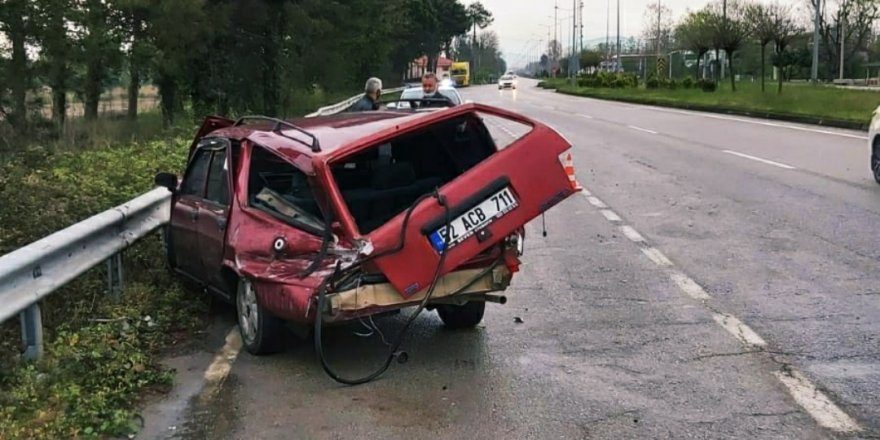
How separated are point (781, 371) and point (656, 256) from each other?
11.7 ft

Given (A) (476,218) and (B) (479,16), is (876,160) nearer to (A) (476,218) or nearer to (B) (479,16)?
(A) (476,218)

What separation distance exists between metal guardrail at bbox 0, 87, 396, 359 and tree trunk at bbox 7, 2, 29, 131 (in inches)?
809

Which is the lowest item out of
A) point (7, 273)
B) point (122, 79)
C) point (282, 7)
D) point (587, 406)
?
point (587, 406)

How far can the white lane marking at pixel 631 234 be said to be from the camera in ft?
33.0

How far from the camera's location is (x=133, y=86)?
35094 millimetres

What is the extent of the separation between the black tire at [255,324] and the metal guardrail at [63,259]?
3.70 feet

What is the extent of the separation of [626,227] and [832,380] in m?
5.54

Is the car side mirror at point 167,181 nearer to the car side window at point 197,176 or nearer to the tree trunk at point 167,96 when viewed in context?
the car side window at point 197,176

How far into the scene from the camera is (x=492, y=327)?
686 cm

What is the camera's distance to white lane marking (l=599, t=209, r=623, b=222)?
451 inches

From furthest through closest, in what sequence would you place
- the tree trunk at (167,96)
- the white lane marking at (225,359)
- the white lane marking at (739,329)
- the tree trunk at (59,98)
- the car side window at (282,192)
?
the tree trunk at (167,96) < the tree trunk at (59,98) < the white lane marking at (739,329) < the car side window at (282,192) < the white lane marking at (225,359)

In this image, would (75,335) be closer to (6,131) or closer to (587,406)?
(587,406)

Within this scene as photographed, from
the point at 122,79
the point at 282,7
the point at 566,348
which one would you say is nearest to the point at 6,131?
the point at 122,79

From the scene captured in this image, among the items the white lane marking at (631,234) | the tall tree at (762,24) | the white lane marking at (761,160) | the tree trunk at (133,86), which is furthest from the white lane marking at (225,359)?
the tall tree at (762,24)
